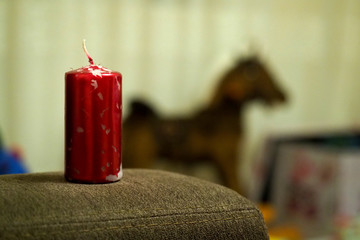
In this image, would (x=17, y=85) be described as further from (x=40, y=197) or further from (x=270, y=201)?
(x=40, y=197)

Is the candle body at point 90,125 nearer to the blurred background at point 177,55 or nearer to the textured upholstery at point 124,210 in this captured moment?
the textured upholstery at point 124,210

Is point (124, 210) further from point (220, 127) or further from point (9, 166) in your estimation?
point (220, 127)

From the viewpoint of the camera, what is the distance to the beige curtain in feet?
6.41

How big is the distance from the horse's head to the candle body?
1.48 meters

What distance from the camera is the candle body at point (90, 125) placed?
60 centimetres

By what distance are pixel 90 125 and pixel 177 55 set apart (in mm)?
1701

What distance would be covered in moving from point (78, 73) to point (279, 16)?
2.05 meters

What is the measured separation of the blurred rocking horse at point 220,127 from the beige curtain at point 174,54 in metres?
0.15

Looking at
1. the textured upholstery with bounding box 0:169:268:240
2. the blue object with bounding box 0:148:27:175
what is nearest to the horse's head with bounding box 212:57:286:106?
the blue object with bounding box 0:148:27:175

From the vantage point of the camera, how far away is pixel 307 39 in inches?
104

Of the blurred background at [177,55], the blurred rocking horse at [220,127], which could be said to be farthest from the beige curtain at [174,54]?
the blurred rocking horse at [220,127]

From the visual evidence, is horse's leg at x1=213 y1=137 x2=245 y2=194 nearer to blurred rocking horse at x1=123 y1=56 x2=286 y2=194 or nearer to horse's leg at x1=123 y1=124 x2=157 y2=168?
blurred rocking horse at x1=123 y1=56 x2=286 y2=194

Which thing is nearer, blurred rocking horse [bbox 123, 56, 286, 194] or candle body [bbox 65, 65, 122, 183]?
candle body [bbox 65, 65, 122, 183]

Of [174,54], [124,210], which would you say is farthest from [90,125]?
[174,54]
